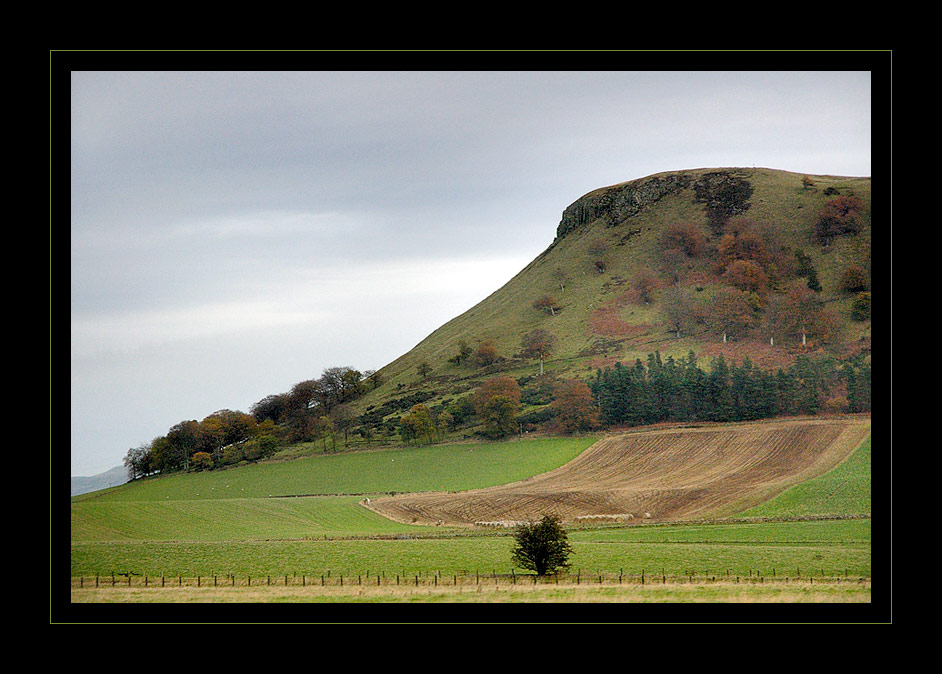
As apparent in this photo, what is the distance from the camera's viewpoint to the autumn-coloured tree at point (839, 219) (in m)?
139

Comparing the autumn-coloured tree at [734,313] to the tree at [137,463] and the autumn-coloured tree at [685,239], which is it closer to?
the autumn-coloured tree at [685,239]

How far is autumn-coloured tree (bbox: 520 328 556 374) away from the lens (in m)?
128

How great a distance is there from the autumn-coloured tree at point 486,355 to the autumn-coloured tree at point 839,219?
211 feet

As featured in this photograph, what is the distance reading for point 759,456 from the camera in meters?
70.1

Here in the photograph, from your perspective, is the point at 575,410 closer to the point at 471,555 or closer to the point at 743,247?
the point at 471,555

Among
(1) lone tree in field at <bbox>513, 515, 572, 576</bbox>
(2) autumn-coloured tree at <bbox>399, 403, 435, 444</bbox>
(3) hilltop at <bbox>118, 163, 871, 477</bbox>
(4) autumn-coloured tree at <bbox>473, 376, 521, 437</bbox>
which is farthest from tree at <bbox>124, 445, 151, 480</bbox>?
(1) lone tree in field at <bbox>513, 515, 572, 576</bbox>

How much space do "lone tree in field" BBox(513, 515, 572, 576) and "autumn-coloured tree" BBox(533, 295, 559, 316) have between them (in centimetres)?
11282

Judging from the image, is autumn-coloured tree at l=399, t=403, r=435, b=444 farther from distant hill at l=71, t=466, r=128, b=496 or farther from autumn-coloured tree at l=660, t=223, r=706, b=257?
autumn-coloured tree at l=660, t=223, r=706, b=257

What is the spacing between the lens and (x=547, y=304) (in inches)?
5881
